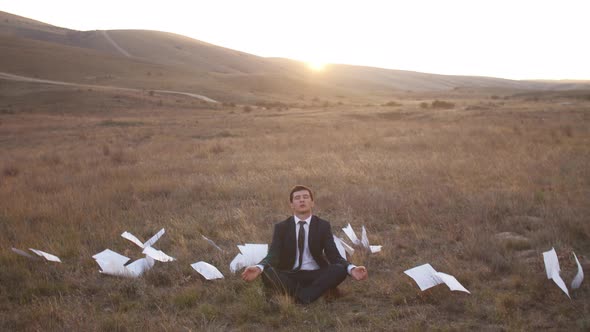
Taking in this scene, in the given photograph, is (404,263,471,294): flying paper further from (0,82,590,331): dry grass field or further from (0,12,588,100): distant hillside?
(0,12,588,100): distant hillside

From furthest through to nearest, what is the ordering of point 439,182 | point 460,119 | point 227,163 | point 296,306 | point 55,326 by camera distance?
point 460,119, point 227,163, point 439,182, point 296,306, point 55,326

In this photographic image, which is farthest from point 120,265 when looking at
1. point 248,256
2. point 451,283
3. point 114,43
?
point 114,43

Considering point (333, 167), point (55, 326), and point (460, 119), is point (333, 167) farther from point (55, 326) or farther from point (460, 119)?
point (460, 119)

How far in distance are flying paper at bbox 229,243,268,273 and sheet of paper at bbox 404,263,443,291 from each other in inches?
73.9

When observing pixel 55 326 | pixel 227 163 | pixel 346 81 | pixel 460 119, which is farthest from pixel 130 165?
pixel 346 81

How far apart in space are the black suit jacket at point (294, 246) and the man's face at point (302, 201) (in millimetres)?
194

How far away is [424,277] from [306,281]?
119 centimetres

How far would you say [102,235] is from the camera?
685 centimetres

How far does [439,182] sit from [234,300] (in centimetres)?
594

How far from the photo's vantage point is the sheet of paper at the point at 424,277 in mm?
4559

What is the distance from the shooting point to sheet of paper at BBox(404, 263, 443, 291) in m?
4.56

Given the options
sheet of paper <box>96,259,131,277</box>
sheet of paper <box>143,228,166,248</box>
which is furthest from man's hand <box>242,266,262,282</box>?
sheet of paper <box>143,228,166,248</box>

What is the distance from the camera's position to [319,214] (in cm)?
789

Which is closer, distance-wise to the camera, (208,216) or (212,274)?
(212,274)
